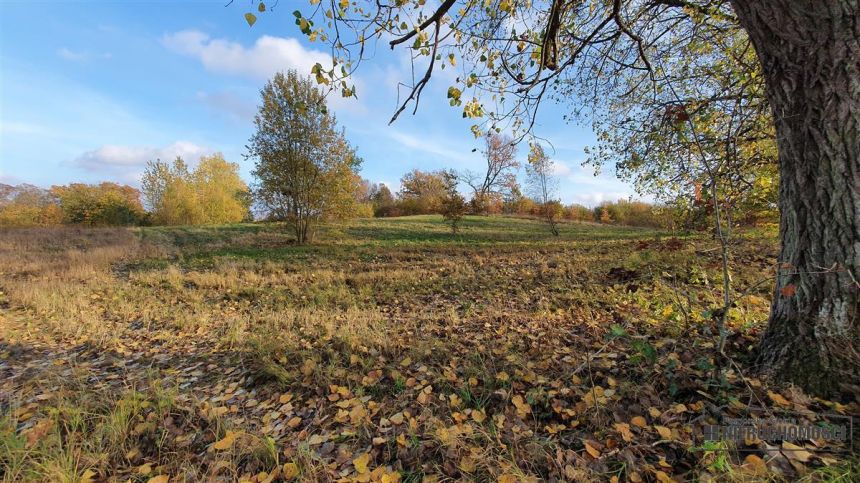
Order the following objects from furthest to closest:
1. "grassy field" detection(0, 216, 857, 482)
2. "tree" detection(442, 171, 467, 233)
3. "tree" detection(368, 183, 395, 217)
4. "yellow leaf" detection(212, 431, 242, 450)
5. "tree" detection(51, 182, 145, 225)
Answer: "tree" detection(368, 183, 395, 217), "tree" detection(51, 182, 145, 225), "tree" detection(442, 171, 467, 233), "yellow leaf" detection(212, 431, 242, 450), "grassy field" detection(0, 216, 857, 482)

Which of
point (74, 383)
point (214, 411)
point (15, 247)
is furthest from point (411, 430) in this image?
point (15, 247)

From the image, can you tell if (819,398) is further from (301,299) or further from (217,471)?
(301,299)

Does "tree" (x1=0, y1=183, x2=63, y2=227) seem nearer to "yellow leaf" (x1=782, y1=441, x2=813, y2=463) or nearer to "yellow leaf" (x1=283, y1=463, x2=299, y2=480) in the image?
"yellow leaf" (x1=283, y1=463, x2=299, y2=480)

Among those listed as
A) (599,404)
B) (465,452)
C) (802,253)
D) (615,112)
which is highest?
(615,112)

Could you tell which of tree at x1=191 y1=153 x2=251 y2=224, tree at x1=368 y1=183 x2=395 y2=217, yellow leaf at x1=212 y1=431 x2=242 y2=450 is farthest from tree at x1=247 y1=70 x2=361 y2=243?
tree at x1=368 y1=183 x2=395 y2=217

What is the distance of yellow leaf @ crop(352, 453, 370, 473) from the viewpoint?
199 cm

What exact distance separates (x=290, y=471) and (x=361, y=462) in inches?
17.4

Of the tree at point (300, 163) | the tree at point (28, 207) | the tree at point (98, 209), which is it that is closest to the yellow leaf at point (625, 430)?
the tree at point (300, 163)

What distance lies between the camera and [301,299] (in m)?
6.40

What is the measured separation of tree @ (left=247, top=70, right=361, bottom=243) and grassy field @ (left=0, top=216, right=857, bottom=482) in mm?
10453

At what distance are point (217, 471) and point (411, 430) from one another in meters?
1.26

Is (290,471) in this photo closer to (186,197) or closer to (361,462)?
(361,462)

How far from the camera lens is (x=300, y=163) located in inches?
625

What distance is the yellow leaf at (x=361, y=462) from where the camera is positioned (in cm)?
199
